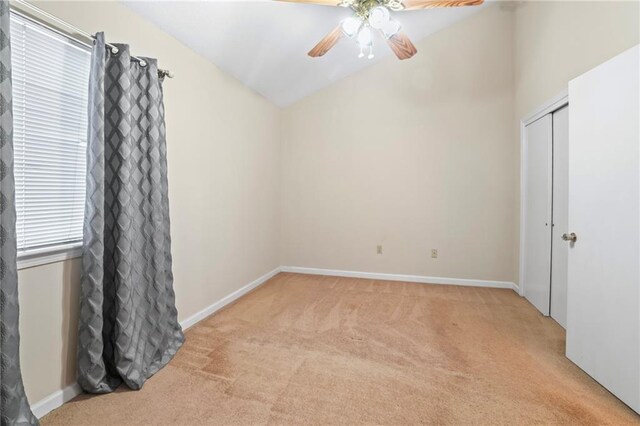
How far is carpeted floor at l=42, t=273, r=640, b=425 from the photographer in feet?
5.09

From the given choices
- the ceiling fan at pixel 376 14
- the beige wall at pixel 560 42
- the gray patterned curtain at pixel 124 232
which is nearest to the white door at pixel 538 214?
the beige wall at pixel 560 42

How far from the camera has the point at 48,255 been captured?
1.55 metres

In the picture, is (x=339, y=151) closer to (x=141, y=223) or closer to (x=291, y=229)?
(x=291, y=229)

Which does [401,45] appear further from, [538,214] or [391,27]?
[538,214]

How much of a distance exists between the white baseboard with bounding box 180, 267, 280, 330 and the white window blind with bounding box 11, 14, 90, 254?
117 centimetres

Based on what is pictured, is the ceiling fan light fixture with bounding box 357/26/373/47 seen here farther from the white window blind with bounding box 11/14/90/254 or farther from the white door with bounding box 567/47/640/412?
the white window blind with bounding box 11/14/90/254

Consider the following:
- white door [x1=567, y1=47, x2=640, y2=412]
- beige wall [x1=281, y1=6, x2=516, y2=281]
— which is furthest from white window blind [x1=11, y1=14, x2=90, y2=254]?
white door [x1=567, y1=47, x2=640, y2=412]

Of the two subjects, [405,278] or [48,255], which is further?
[405,278]

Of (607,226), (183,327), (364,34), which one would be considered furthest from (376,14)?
(183,327)

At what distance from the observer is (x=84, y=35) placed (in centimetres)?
164

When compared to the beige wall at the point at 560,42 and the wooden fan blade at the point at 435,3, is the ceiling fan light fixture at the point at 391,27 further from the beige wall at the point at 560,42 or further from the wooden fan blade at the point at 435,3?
the beige wall at the point at 560,42

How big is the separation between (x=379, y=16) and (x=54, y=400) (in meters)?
2.82

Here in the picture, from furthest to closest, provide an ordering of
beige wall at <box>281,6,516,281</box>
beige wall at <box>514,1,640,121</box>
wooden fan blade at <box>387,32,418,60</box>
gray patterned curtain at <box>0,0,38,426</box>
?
beige wall at <box>281,6,516,281</box> → wooden fan blade at <box>387,32,418,60</box> → beige wall at <box>514,1,640,121</box> → gray patterned curtain at <box>0,0,38,426</box>

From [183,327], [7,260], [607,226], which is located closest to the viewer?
[7,260]
